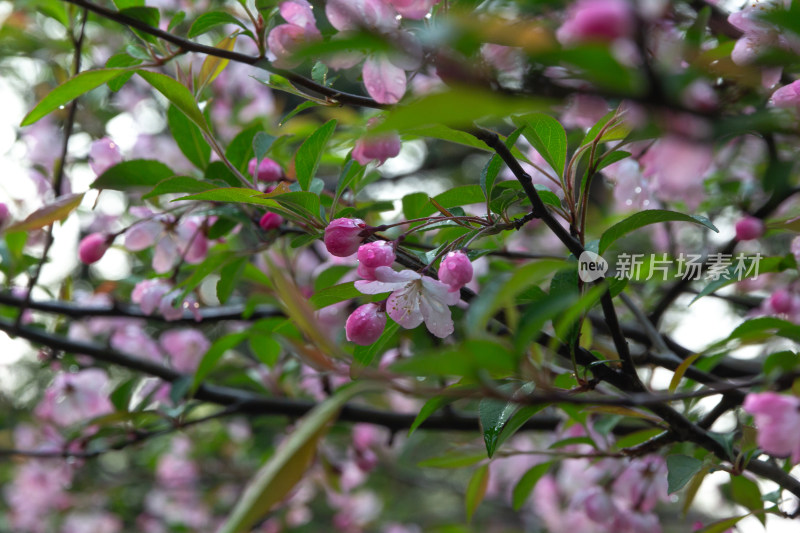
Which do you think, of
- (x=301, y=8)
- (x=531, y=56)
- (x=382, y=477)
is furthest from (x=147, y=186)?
(x=382, y=477)

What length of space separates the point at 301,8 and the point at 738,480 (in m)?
0.83

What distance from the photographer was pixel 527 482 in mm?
1117

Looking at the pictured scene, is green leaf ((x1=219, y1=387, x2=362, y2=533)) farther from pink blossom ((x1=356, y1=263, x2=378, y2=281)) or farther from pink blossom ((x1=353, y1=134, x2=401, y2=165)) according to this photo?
pink blossom ((x1=353, y1=134, x2=401, y2=165))

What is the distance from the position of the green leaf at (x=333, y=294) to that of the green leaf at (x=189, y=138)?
0.40 metres

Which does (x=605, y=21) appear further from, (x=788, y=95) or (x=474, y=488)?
(x=474, y=488)

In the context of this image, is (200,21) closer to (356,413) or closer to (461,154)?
(356,413)

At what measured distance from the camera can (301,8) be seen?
32.1 inches

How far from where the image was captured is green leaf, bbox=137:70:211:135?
0.82m

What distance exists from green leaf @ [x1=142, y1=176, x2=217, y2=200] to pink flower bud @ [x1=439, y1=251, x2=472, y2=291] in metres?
0.36

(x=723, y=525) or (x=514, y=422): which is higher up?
(x=514, y=422)

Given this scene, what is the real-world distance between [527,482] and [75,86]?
86cm

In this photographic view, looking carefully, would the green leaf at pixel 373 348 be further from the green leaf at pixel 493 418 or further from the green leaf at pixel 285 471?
the green leaf at pixel 285 471

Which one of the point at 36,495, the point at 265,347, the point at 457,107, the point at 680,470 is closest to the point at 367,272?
the point at 457,107

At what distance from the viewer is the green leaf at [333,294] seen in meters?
0.78
